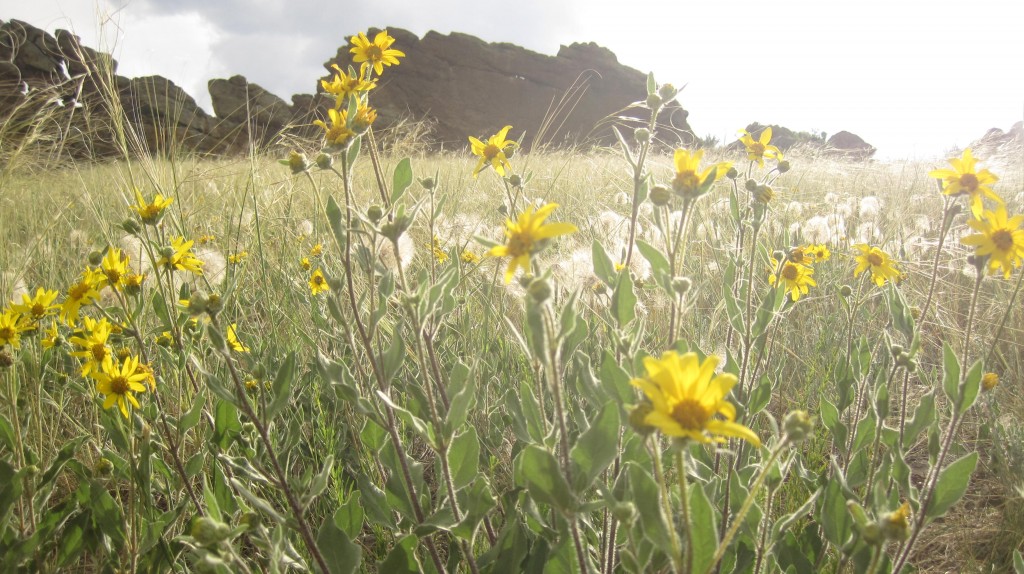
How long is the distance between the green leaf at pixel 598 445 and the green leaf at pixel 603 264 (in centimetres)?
44

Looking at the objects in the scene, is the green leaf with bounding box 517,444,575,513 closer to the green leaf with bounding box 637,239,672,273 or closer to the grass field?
the grass field

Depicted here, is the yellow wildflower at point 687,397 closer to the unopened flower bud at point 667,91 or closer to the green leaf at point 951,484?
the green leaf at point 951,484

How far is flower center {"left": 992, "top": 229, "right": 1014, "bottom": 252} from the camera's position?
136cm

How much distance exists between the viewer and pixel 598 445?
891 millimetres

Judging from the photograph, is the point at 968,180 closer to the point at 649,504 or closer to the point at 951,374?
the point at 951,374

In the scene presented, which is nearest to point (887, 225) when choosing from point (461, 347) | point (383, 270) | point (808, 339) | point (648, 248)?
point (808, 339)

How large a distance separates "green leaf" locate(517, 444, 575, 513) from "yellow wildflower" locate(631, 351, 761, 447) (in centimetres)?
18

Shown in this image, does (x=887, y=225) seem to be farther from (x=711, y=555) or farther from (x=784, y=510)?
(x=711, y=555)

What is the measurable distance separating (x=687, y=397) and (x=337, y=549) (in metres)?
0.77

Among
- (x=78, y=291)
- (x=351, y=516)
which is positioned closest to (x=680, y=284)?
(x=351, y=516)

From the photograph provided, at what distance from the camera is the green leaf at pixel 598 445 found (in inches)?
34.8

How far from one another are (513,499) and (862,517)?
2.31 feet

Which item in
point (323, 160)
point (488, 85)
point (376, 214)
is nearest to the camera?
point (376, 214)

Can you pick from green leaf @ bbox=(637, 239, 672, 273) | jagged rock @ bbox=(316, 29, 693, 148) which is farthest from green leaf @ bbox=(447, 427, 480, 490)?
jagged rock @ bbox=(316, 29, 693, 148)
